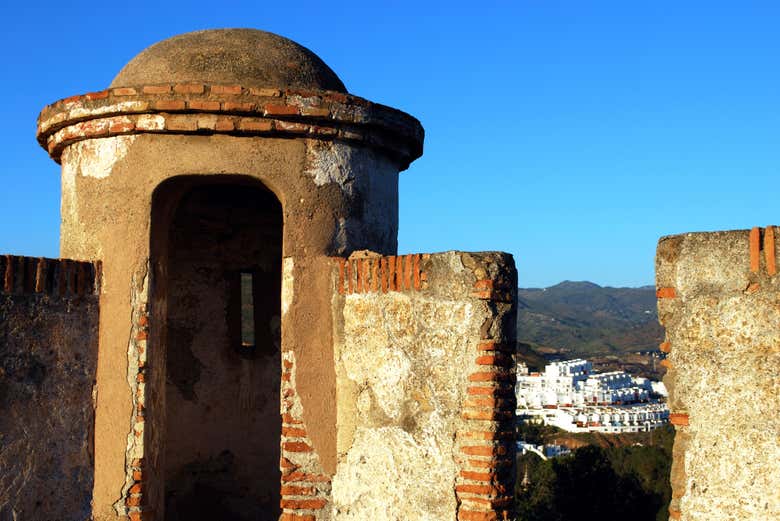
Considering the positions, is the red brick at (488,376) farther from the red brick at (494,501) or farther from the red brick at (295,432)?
the red brick at (295,432)

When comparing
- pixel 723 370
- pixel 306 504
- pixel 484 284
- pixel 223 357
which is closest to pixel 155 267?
pixel 306 504

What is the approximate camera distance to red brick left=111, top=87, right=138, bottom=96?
4.95 m

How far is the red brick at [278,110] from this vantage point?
4949 millimetres

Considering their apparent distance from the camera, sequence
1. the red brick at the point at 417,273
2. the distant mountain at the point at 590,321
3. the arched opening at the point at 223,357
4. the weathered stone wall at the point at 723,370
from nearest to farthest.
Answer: the weathered stone wall at the point at 723,370 → the red brick at the point at 417,273 → the arched opening at the point at 223,357 → the distant mountain at the point at 590,321

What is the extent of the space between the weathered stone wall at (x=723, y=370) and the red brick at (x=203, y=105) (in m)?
2.58

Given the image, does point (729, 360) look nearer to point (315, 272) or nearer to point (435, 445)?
point (435, 445)

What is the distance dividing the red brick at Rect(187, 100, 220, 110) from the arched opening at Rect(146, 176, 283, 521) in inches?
84.8

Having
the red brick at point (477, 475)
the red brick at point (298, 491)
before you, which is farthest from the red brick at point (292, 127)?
the red brick at point (477, 475)

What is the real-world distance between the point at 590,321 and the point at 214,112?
→ 120 meters

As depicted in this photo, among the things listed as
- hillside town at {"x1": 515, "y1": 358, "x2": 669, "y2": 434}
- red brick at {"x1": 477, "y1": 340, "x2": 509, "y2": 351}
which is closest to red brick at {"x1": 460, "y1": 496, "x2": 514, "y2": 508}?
red brick at {"x1": 477, "y1": 340, "x2": 509, "y2": 351}

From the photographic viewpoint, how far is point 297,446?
4902mm

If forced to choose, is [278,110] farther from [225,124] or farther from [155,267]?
[155,267]

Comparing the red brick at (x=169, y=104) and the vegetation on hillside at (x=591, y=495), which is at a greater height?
the red brick at (x=169, y=104)

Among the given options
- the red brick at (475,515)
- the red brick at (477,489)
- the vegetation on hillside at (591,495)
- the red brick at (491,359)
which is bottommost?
the vegetation on hillside at (591,495)
